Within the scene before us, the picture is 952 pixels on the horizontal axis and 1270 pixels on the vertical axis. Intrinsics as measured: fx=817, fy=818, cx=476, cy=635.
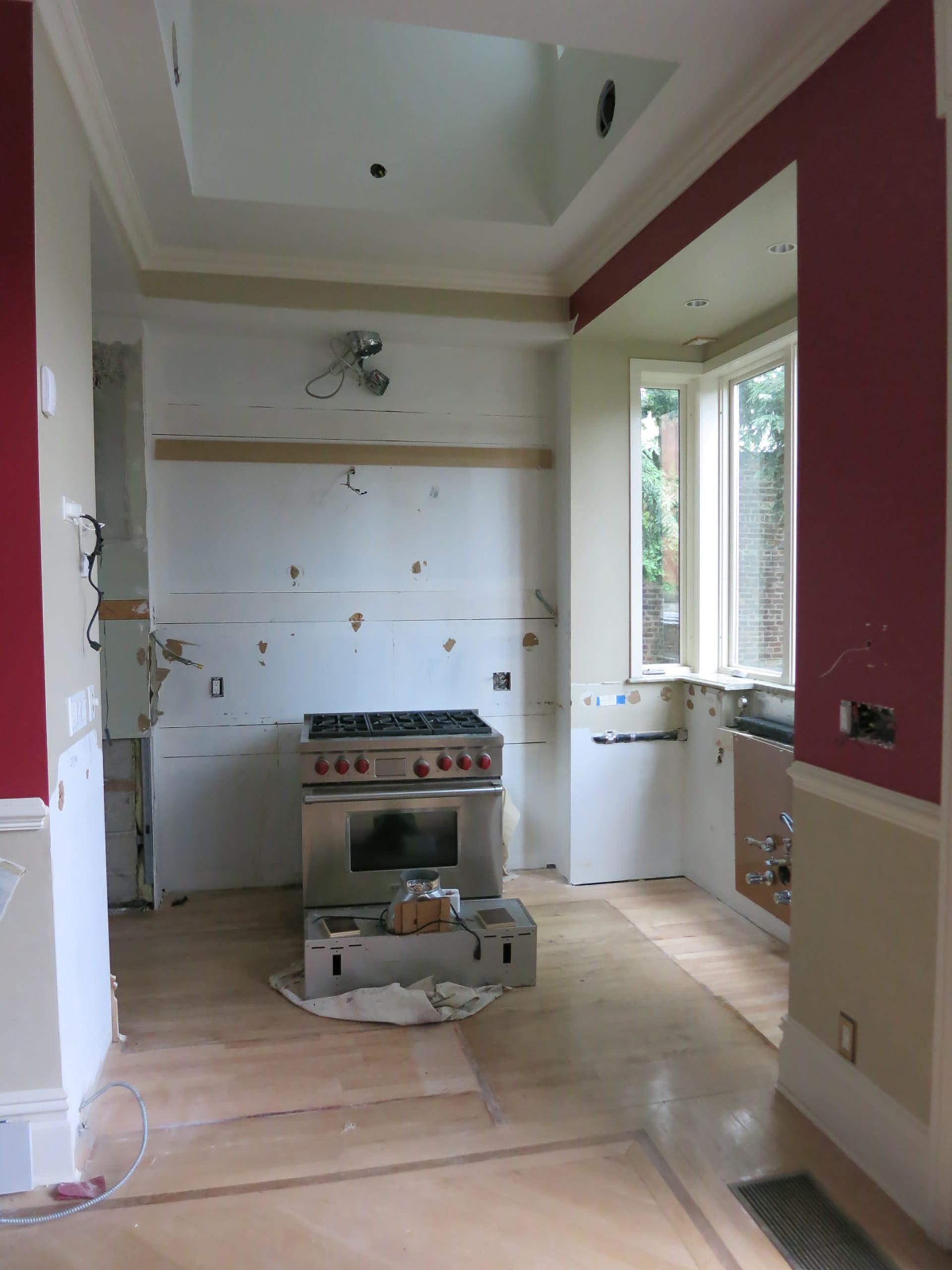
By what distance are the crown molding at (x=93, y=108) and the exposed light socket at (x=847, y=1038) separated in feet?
9.79

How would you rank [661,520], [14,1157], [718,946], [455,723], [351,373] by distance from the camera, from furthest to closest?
[661,520]
[351,373]
[455,723]
[718,946]
[14,1157]

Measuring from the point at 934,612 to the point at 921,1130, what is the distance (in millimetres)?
1117

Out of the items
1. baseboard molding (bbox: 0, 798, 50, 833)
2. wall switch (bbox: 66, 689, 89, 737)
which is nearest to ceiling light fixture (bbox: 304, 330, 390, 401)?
wall switch (bbox: 66, 689, 89, 737)

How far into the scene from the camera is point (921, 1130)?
5.80ft

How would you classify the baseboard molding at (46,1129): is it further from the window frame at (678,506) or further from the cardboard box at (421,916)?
the window frame at (678,506)

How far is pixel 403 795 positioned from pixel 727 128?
2.48 metres

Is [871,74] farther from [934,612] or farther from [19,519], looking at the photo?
[19,519]

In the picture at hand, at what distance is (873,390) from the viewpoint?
1.91 m

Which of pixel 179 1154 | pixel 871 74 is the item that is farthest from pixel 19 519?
pixel 871 74

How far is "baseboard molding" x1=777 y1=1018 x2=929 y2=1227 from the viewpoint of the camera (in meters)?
1.79

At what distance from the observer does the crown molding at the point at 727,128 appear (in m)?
1.96

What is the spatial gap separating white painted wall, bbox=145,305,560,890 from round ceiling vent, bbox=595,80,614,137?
1137mm

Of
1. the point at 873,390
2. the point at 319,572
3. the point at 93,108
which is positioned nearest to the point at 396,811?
the point at 319,572

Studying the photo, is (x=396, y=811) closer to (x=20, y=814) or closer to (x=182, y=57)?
(x=20, y=814)
